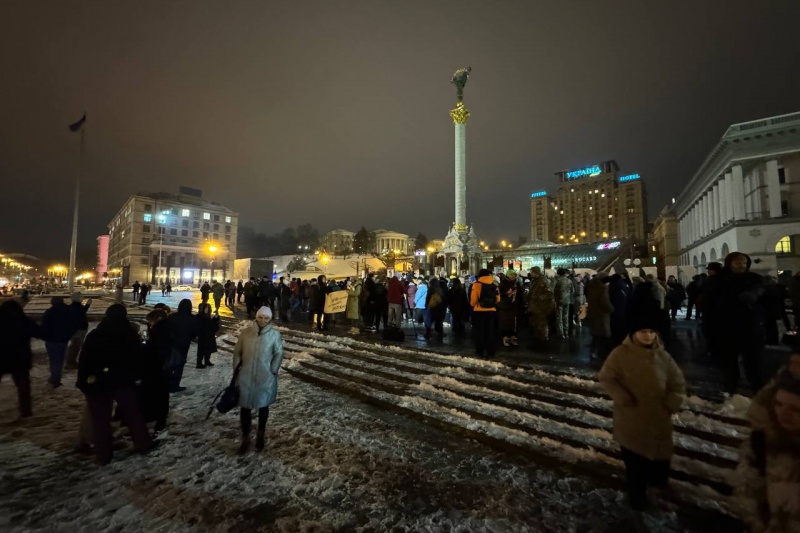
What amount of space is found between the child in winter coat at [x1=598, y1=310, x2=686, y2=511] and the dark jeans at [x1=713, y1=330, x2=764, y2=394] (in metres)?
3.18

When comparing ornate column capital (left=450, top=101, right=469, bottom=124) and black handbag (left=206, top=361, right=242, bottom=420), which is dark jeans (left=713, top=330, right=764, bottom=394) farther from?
ornate column capital (left=450, top=101, right=469, bottom=124)

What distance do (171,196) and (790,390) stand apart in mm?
104809

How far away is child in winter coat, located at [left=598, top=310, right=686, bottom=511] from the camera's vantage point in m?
3.15

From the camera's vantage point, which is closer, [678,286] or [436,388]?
[436,388]

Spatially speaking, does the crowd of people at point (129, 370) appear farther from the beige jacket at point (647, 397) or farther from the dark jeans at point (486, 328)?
the dark jeans at point (486, 328)

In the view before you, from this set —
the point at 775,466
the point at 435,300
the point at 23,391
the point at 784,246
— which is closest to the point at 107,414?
the point at 23,391

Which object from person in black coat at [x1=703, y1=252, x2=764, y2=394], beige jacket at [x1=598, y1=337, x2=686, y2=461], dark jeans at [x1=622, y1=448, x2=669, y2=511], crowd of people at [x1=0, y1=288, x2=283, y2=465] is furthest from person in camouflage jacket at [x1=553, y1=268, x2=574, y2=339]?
crowd of people at [x1=0, y1=288, x2=283, y2=465]

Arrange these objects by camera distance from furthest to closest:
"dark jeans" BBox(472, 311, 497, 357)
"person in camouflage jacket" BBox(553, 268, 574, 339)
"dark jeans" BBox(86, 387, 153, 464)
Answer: "person in camouflage jacket" BBox(553, 268, 574, 339) < "dark jeans" BBox(472, 311, 497, 357) < "dark jeans" BBox(86, 387, 153, 464)

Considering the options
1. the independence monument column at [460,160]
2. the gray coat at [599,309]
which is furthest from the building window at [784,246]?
the gray coat at [599,309]

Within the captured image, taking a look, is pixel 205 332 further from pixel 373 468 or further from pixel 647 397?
pixel 647 397

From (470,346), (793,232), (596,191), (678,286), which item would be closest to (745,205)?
(793,232)

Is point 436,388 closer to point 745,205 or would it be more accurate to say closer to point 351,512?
point 351,512

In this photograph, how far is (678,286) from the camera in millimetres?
14086

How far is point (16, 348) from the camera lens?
557 centimetres
